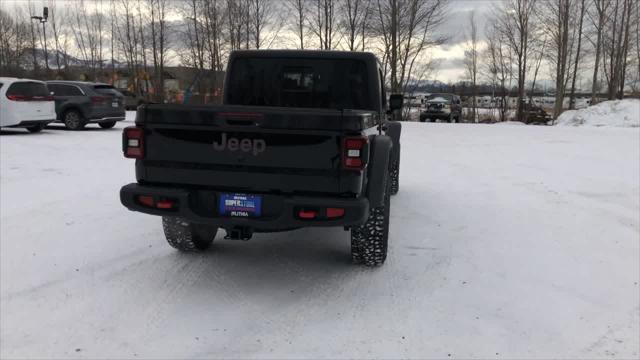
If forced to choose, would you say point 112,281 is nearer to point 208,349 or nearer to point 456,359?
point 208,349

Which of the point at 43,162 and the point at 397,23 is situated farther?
the point at 397,23

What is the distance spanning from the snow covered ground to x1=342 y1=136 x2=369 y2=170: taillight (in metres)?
1.07

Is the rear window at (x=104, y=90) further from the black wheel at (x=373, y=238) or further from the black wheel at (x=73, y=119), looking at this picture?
the black wheel at (x=373, y=238)

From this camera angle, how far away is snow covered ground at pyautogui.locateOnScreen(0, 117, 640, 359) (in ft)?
10.5

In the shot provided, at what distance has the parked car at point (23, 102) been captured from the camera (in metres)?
13.4

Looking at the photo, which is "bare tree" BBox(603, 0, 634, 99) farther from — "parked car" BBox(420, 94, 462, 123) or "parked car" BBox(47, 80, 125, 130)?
"parked car" BBox(47, 80, 125, 130)

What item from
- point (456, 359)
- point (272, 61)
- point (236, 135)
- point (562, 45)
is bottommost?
point (456, 359)

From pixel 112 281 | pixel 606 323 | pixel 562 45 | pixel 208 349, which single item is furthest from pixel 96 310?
pixel 562 45

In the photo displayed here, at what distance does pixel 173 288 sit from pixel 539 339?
2.68 metres

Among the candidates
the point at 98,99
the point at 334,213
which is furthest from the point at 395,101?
the point at 98,99

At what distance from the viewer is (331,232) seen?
219 inches

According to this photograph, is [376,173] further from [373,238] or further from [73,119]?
[73,119]

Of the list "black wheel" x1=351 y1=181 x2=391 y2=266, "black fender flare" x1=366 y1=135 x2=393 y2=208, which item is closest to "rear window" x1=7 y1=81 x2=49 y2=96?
"black wheel" x1=351 y1=181 x2=391 y2=266

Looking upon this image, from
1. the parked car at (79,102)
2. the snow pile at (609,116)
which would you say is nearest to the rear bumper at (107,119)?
the parked car at (79,102)
